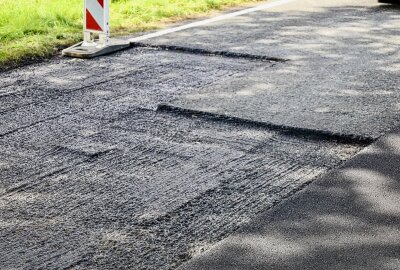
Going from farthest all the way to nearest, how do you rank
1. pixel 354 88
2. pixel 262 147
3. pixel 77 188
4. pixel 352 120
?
pixel 354 88 → pixel 352 120 → pixel 262 147 → pixel 77 188

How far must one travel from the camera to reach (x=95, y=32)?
327 inches

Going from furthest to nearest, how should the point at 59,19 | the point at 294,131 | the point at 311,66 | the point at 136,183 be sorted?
the point at 59,19, the point at 311,66, the point at 294,131, the point at 136,183

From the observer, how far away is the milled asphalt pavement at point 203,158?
397cm

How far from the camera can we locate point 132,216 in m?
4.34

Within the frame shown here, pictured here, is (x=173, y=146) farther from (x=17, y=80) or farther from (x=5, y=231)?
(x=17, y=80)

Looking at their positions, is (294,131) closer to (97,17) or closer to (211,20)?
(97,17)

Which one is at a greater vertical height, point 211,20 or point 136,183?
point 211,20

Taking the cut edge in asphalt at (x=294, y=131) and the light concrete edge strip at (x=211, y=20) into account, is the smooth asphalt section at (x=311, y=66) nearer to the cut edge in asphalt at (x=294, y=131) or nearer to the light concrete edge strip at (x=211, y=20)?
the cut edge in asphalt at (x=294, y=131)

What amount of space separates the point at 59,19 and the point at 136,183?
5427 mm

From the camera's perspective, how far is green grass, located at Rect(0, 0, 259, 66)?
8.39m

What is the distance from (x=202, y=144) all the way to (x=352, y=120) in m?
1.24

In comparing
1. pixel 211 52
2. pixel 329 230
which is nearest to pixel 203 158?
pixel 329 230

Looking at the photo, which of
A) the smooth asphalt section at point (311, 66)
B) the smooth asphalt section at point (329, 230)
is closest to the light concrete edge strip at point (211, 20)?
the smooth asphalt section at point (311, 66)

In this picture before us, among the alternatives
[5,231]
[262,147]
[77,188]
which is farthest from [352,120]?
[5,231]
